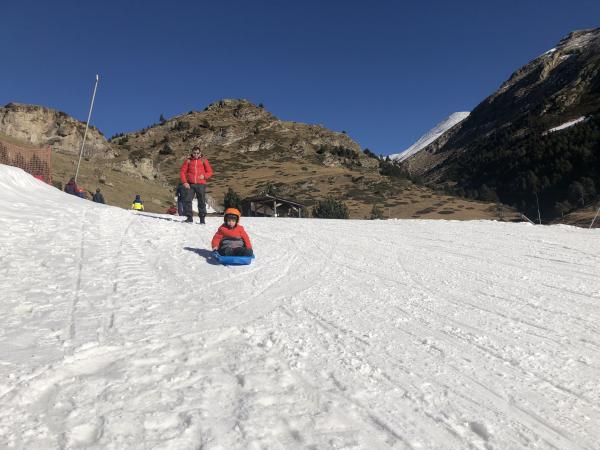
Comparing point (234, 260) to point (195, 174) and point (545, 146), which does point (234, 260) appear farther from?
point (545, 146)

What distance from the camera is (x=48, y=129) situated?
66250 millimetres

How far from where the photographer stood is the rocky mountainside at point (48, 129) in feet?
207

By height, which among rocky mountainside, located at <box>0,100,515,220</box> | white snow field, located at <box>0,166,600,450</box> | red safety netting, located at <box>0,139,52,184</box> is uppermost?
rocky mountainside, located at <box>0,100,515,220</box>

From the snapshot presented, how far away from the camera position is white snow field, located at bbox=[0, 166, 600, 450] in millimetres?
2531

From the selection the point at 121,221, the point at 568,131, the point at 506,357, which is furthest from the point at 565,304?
the point at 568,131

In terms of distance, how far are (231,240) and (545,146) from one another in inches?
5034

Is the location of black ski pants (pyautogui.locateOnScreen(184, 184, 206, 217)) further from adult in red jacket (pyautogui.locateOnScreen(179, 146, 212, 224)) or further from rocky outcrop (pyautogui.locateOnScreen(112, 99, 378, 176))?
rocky outcrop (pyautogui.locateOnScreen(112, 99, 378, 176))

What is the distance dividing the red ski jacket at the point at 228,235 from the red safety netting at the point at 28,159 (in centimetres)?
1698

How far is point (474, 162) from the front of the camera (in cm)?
15212

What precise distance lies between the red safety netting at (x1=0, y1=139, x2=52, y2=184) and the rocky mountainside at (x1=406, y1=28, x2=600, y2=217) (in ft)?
254

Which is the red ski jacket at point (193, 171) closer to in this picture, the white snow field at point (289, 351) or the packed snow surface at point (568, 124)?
the white snow field at point (289, 351)

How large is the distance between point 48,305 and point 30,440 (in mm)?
2847

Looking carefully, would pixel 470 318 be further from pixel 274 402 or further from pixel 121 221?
pixel 121 221

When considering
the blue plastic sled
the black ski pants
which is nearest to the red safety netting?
the black ski pants
